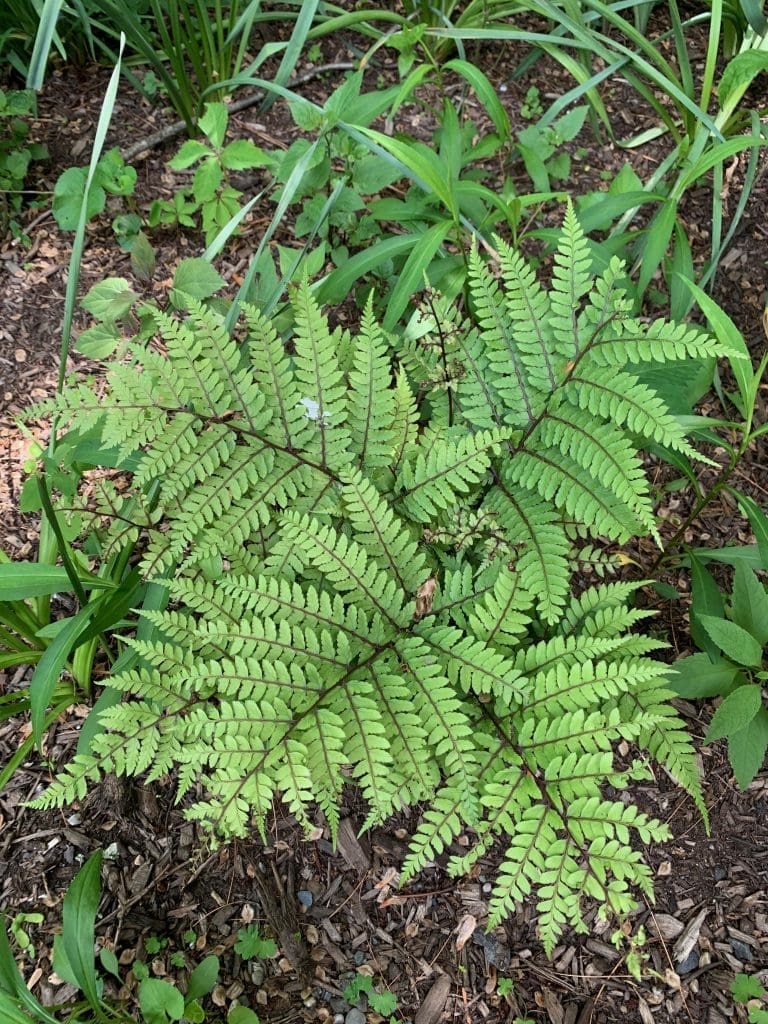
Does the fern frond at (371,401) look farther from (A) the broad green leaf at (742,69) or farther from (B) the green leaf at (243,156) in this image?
(A) the broad green leaf at (742,69)

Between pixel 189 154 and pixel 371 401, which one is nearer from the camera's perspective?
pixel 371 401

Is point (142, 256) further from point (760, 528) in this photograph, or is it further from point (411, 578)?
point (760, 528)

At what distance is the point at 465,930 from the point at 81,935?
Answer: 1.03 m

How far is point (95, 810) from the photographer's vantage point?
222 centimetres

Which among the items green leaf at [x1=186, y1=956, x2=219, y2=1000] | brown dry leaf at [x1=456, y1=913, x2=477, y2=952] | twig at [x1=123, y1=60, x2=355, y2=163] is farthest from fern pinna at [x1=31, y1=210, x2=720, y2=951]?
twig at [x1=123, y1=60, x2=355, y2=163]

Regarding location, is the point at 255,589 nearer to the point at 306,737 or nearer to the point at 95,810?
the point at 306,737

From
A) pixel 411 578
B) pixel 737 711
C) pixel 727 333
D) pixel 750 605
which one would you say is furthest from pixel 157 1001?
pixel 727 333

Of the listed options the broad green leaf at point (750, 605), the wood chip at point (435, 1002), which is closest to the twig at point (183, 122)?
the broad green leaf at point (750, 605)

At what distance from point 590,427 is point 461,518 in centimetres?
42

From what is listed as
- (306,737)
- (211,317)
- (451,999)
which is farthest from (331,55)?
(451,999)

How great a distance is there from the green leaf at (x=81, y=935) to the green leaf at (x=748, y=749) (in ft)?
5.66

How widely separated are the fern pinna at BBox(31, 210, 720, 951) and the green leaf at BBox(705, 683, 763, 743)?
24 centimetres

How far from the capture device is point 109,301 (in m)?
2.34

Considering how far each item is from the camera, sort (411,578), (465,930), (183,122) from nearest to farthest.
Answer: (411,578) → (465,930) → (183,122)
